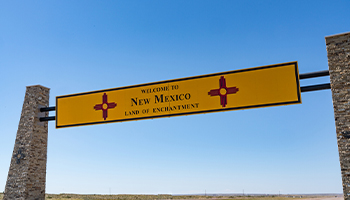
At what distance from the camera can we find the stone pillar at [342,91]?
11.0 m

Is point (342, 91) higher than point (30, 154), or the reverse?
point (342, 91)

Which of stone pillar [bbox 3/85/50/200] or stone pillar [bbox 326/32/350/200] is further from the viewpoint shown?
stone pillar [bbox 3/85/50/200]

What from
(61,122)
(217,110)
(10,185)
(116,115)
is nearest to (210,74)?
(217,110)

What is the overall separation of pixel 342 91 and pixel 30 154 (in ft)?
47.8

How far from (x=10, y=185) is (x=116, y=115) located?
264 inches

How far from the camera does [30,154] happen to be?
1623 centimetres

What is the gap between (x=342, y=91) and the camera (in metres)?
11.5

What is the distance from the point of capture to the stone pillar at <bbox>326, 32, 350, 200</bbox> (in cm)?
1103

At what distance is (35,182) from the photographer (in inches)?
645

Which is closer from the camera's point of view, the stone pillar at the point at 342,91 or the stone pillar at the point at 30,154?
the stone pillar at the point at 342,91

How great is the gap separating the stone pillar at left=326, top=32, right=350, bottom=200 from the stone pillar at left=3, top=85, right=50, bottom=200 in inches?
555

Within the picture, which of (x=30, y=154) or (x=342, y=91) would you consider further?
(x=30, y=154)

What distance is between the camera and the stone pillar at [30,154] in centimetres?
1602

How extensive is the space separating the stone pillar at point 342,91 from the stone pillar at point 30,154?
14109 mm
